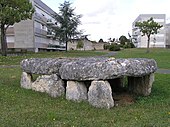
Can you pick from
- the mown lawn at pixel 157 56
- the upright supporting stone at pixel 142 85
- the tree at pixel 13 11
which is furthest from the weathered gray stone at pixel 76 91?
the tree at pixel 13 11

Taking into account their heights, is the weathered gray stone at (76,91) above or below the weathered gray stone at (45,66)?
below

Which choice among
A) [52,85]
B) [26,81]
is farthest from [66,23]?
[52,85]

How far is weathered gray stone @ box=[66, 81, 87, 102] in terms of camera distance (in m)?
7.82

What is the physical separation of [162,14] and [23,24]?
74040mm

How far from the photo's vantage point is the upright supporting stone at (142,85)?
29.1 ft

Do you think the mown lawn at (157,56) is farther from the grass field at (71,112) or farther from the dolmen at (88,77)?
the grass field at (71,112)

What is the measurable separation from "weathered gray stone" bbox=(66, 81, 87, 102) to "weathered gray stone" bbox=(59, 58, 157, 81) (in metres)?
0.23

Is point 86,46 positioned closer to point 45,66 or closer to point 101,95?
point 45,66

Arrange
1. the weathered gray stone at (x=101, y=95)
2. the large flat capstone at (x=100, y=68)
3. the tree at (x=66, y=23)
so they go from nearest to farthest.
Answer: the weathered gray stone at (x=101, y=95)
the large flat capstone at (x=100, y=68)
the tree at (x=66, y=23)

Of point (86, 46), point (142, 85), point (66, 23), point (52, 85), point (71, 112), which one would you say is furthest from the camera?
point (86, 46)

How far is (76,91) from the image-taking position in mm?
7844

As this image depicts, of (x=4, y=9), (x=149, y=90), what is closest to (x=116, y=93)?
(x=149, y=90)

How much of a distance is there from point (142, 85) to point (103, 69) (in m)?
2.17

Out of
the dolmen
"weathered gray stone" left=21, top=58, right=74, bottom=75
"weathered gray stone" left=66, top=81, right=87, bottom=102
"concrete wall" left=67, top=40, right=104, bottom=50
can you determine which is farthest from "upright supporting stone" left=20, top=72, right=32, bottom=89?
"concrete wall" left=67, top=40, right=104, bottom=50
